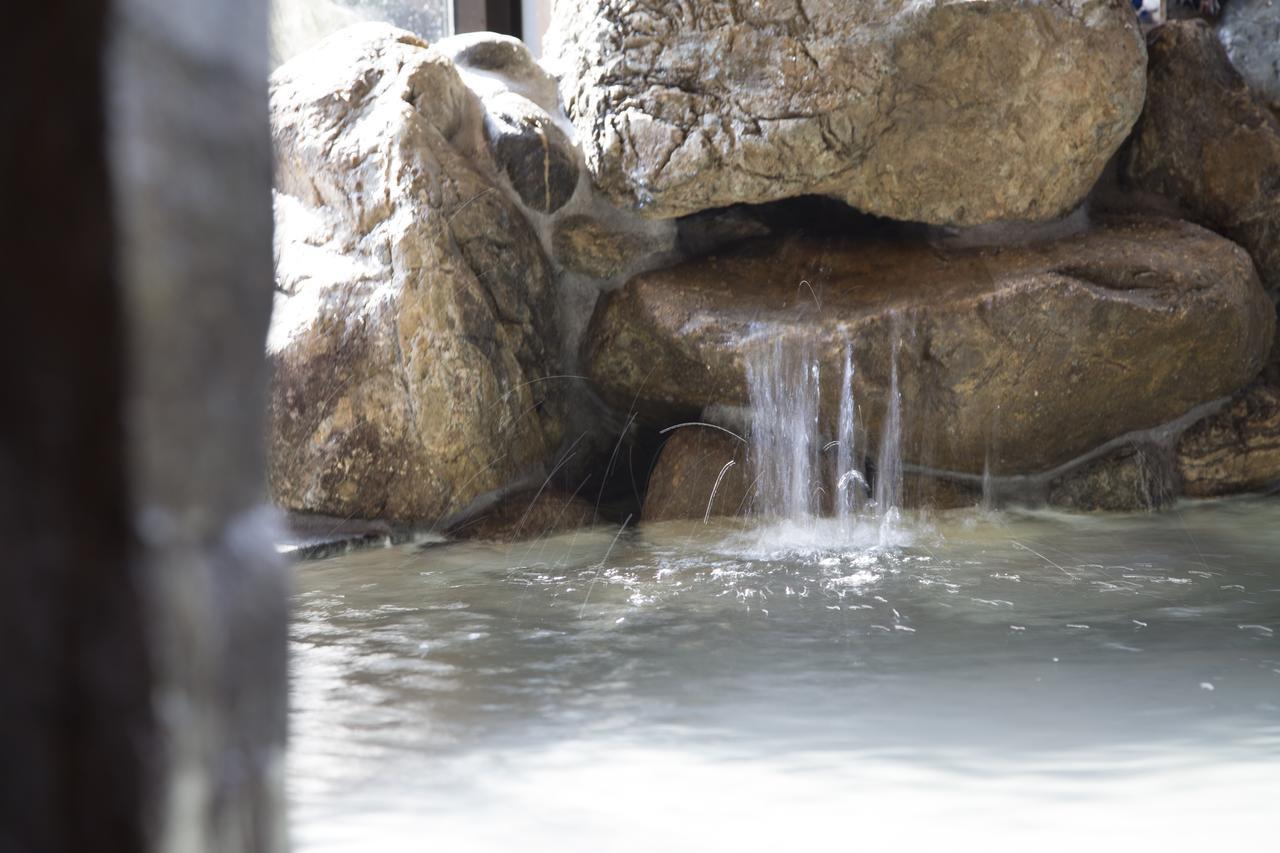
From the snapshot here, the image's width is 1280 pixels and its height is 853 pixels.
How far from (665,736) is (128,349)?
1.59 metres

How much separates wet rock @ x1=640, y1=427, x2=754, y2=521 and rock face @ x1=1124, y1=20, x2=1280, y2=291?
6.76 ft

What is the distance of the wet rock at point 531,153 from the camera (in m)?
4.50

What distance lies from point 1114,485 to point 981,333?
2.75ft

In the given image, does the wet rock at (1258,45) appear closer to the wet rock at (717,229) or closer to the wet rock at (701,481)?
the wet rock at (717,229)

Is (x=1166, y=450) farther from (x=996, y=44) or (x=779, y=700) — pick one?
→ (x=779, y=700)

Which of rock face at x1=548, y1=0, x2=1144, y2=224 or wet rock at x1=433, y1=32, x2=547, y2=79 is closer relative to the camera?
rock face at x1=548, y1=0, x2=1144, y2=224

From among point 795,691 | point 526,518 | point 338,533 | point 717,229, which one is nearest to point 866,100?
point 717,229

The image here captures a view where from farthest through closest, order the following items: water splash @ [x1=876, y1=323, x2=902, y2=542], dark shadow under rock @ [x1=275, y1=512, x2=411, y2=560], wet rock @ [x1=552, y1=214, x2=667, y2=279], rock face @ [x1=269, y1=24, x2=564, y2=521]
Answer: wet rock @ [x1=552, y1=214, x2=667, y2=279], water splash @ [x1=876, y1=323, x2=902, y2=542], rock face @ [x1=269, y1=24, x2=564, y2=521], dark shadow under rock @ [x1=275, y1=512, x2=411, y2=560]

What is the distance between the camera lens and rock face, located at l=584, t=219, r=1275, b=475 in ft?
14.0

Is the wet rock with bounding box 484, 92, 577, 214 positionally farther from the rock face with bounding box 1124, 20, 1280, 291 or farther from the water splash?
the rock face with bounding box 1124, 20, 1280, 291

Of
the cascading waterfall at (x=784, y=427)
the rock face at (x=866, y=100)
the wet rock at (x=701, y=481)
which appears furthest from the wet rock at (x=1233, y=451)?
the wet rock at (x=701, y=481)

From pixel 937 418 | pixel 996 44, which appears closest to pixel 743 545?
pixel 937 418

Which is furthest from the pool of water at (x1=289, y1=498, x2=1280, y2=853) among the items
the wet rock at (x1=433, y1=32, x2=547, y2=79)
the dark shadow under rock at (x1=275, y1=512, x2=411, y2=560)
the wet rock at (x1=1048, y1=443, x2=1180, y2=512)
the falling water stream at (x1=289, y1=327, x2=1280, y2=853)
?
the wet rock at (x1=433, y1=32, x2=547, y2=79)

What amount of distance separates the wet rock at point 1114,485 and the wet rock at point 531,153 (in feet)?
7.07
